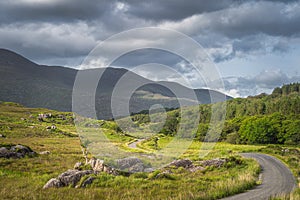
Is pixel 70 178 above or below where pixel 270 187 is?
below

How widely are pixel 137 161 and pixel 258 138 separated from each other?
9928 cm

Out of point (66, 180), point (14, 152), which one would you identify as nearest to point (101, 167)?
point (66, 180)

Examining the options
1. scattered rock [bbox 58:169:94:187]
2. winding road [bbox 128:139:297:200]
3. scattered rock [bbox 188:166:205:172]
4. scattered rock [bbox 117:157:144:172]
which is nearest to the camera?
winding road [bbox 128:139:297:200]

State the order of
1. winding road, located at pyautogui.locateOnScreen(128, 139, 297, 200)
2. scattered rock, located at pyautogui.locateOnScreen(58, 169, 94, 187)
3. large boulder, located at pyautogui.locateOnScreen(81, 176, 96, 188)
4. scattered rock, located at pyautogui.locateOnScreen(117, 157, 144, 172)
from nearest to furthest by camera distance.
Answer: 1. winding road, located at pyautogui.locateOnScreen(128, 139, 297, 200)
2. large boulder, located at pyautogui.locateOnScreen(81, 176, 96, 188)
3. scattered rock, located at pyautogui.locateOnScreen(58, 169, 94, 187)
4. scattered rock, located at pyautogui.locateOnScreen(117, 157, 144, 172)

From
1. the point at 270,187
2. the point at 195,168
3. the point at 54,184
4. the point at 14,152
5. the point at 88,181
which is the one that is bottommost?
the point at 14,152

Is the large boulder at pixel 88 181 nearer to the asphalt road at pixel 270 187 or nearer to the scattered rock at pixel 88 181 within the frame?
the scattered rock at pixel 88 181

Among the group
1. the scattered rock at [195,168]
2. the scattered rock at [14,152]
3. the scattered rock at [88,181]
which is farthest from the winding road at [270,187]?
the scattered rock at [14,152]

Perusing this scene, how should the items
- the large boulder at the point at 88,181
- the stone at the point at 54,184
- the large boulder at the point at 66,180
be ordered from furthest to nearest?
the large boulder at the point at 88,181
the large boulder at the point at 66,180
the stone at the point at 54,184

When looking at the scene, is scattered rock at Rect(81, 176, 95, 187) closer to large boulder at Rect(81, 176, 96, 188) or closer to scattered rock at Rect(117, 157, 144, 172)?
large boulder at Rect(81, 176, 96, 188)

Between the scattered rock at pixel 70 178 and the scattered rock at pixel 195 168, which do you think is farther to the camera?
the scattered rock at pixel 195 168

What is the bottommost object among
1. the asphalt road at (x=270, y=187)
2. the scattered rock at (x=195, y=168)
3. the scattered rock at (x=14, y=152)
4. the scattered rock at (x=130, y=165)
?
the scattered rock at (x=14, y=152)

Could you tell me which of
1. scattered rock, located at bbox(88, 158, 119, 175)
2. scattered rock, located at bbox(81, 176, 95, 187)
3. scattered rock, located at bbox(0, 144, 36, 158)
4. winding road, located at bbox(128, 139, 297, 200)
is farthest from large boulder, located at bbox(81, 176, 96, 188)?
scattered rock, located at bbox(0, 144, 36, 158)

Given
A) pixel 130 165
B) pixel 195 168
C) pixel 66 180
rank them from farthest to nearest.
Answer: pixel 195 168 < pixel 130 165 < pixel 66 180

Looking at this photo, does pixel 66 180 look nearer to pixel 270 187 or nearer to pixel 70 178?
pixel 70 178
